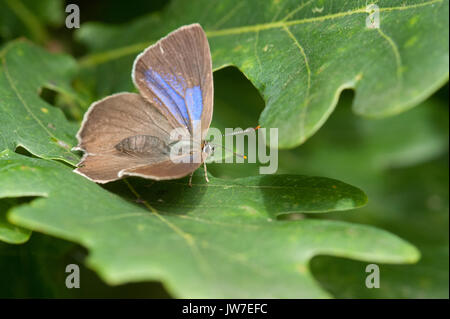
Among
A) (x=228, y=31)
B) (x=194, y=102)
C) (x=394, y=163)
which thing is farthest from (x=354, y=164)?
(x=194, y=102)

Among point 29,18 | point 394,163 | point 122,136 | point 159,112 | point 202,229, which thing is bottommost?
point 202,229

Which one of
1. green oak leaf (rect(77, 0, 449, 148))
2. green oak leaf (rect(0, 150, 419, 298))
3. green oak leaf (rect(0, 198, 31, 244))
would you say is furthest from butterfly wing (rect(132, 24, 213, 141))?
green oak leaf (rect(0, 198, 31, 244))

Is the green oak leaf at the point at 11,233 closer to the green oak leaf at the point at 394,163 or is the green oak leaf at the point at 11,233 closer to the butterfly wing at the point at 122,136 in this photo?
the butterfly wing at the point at 122,136

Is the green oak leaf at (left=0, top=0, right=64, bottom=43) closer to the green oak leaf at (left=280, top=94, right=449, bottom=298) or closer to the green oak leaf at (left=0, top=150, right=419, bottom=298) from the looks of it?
the green oak leaf at (left=0, top=150, right=419, bottom=298)

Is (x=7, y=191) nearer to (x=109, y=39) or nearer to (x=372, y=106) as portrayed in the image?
(x=372, y=106)

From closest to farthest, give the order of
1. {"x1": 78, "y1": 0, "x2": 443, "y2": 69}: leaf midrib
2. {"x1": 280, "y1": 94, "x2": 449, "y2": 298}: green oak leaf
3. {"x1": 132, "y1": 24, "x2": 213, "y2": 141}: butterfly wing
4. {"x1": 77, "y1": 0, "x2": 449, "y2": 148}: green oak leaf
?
1. {"x1": 77, "y1": 0, "x2": 449, "y2": 148}: green oak leaf
2. {"x1": 78, "y1": 0, "x2": 443, "y2": 69}: leaf midrib
3. {"x1": 132, "y1": 24, "x2": 213, "y2": 141}: butterfly wing
4. {"x1": 280, "y1": 94, "x2": 449, "y2": 298}: green oak leaf

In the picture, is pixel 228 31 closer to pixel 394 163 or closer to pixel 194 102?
pixel 194 102

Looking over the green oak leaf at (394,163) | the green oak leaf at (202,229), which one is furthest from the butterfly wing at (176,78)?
the green oak leaf at (394,163)
